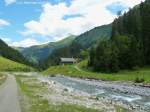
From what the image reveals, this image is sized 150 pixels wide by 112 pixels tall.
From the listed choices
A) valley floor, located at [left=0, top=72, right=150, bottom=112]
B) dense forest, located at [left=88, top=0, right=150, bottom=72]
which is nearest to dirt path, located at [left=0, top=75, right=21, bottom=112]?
valley floor, located at [left=0, top=72, right=150, bottom=112]

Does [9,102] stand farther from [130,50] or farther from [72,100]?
[130,50]

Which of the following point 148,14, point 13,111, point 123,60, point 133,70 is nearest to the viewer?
point 13,111

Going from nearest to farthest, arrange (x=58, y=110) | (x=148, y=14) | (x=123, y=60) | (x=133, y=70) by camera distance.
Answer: (x=58, y=110) < (x=133, y=70) < (x=123, y=60) < (x=148, y=14)

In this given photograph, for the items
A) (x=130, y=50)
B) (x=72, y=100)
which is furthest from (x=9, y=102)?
(x=130, y=50)

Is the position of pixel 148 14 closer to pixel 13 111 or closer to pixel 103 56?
pixel 103 56

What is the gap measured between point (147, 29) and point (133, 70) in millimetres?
20908

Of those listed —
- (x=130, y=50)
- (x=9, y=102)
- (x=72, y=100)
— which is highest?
(x=130, y=50)

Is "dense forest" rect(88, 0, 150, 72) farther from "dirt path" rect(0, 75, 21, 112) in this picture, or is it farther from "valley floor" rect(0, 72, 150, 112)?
"dirt path" rect(0, 75, 21, 112)

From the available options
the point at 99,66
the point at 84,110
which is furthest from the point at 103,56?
the point at 84,110

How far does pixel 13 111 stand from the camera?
88.4 feet

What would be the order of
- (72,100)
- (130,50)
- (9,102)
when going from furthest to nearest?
(130,50), (72,100), (9,102)

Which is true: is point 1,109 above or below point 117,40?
below

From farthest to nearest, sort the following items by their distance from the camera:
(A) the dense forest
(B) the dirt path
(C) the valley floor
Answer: (A) the dense forest → (C) the valley floor → (B) the dirt path

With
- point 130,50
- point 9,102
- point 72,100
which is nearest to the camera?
point 9,102
